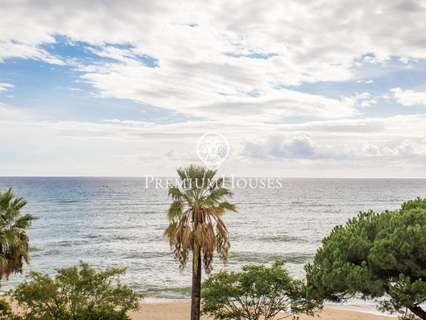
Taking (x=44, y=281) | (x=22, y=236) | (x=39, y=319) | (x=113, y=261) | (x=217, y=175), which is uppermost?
(x=217, y=175)

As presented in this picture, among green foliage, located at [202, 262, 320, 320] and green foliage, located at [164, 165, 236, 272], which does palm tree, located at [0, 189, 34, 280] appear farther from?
green foliage, located at [202, 262, 320, 320]

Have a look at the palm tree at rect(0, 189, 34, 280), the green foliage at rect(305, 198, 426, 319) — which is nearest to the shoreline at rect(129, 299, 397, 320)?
the green foliage at rect(305, 198, 426, 319)

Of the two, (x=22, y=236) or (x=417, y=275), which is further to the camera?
(x=22, y=236)

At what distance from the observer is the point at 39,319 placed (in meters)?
18.5

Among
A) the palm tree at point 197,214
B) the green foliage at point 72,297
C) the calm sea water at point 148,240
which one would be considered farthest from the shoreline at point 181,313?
the green foliage at point 72,297

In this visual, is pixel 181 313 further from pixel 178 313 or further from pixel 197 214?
pixel 197 214

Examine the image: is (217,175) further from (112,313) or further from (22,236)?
(22,236)

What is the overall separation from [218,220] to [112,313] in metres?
6.22

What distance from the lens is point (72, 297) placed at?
1902cm

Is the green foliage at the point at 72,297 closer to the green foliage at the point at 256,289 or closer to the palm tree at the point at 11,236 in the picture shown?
the palm tree at the point at 11,236

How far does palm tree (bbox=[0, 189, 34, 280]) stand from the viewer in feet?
66.1

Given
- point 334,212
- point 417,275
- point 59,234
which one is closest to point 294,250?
point 59,234

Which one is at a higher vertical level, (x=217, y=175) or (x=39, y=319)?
(x=217, y=175)

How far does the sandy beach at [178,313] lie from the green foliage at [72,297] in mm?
12894
